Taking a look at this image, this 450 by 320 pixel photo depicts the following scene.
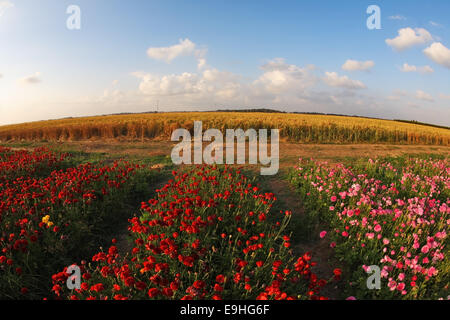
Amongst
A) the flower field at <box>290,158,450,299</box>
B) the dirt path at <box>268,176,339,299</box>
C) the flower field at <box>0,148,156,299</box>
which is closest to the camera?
the flower field at <box>290,158,450,299</box>

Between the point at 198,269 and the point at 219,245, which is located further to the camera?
the point at 219,245

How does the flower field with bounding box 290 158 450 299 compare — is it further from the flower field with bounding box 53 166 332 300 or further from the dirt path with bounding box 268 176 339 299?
the flower field with bounding box 53 166 332 300

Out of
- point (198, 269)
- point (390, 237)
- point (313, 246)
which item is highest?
point (390, 237)

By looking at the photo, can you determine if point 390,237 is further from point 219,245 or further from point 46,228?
point 46,228

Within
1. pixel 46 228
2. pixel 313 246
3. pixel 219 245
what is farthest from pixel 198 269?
pixel 46 228

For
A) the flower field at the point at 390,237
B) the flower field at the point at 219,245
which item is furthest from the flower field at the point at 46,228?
the flower field at the point at 390,237

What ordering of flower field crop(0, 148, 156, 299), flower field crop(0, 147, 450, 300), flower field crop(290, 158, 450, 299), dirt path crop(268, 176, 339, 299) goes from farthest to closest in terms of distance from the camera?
dirt path crop(268, 176, 339, 299) → flower field crop(0, 148, 156, 299) → flower field crop(290, 158, 450, 299) → flower field crop(0, 147, 450, 300)

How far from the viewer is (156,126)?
18719 mm

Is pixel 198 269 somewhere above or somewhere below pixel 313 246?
above

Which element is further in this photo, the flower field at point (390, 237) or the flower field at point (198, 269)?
the flower field at point (390, 237)

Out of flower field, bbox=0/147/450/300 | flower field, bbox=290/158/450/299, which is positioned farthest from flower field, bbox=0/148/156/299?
flower field, bbox=290/158/450/299

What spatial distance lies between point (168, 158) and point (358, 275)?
857 cm

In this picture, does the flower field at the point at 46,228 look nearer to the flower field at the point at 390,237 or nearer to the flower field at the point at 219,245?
the flower field at the point at 219,245
